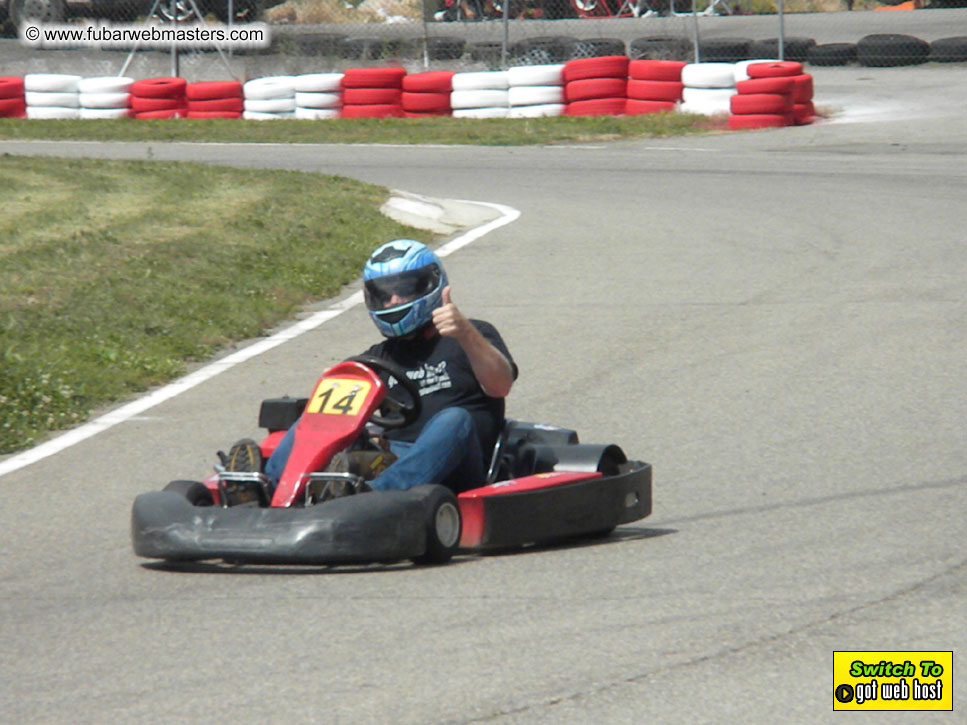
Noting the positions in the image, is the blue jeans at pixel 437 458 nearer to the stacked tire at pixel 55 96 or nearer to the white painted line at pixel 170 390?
the white painted line at pixel 170 390

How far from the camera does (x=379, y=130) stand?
73.9ft

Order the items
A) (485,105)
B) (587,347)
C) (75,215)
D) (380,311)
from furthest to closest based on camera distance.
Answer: (485,105) < (75,215) < (587,347) < (380,311)

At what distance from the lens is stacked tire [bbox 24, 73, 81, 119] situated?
84.8ft

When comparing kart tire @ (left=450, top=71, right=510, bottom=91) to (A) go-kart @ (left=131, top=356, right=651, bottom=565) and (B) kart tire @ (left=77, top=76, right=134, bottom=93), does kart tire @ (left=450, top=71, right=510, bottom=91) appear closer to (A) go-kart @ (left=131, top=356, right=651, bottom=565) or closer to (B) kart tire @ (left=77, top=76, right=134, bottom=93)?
(B) kart tire @ (left=77, top=76, right=134, bottom=93)

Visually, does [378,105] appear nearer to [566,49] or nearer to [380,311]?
[566,49]

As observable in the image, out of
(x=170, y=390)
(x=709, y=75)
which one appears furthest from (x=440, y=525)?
(x=709, y=75)

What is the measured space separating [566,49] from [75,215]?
1463cm

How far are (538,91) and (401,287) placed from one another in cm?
1827

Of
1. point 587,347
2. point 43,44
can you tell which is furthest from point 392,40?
point 587,347

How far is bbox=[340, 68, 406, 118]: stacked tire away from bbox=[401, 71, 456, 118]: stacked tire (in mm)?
228

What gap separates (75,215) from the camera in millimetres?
13234

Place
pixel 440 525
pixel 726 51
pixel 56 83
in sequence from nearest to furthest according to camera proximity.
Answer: pixel 440 525
pixel 56 83
pixel 726 51

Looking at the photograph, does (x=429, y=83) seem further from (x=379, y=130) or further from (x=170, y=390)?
(x=170, y=390)

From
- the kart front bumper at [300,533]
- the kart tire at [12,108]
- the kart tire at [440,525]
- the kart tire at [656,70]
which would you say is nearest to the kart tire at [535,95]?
the kart tire at [656,70]
